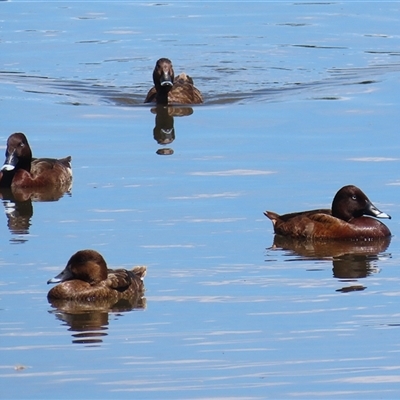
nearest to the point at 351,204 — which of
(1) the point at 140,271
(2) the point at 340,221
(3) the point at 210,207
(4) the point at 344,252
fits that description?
(2) the point at 340,221

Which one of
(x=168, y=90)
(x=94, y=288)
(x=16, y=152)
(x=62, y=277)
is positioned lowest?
(x=94, y=288)

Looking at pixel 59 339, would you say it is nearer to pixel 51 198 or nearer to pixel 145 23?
pixel 51 198

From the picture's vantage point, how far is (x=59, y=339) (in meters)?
11.4

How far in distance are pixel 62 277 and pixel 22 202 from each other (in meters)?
4.98

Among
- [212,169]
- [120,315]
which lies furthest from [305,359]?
[212,169]

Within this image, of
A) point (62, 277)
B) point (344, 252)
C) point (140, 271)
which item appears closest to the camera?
point (62, 277)

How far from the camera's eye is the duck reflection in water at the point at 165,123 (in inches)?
810

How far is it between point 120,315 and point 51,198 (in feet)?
18.4

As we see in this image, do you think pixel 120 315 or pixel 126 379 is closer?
pixel 126 379

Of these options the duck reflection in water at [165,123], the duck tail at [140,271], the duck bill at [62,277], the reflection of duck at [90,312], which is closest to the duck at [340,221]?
the duck tail at [140,271]

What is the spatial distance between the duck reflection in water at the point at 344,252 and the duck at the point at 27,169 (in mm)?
4035

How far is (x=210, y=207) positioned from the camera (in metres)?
16.1

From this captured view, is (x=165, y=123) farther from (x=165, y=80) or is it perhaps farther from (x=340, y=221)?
(x=340, y=221)

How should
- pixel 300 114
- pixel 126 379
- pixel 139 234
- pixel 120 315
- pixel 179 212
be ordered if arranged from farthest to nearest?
pixel 300 114 < pixel 179 212 < pixel 139 234 < pixel 120 315 < pixel 126 379
